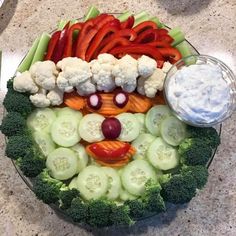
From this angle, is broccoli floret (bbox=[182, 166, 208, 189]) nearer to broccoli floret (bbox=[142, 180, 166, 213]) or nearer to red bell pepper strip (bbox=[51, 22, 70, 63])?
broccoli floret (bbox=[142, 180, 166, 213])

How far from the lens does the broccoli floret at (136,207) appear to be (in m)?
1.17

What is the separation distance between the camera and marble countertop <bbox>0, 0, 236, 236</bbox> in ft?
4.36

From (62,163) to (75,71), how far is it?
22cm

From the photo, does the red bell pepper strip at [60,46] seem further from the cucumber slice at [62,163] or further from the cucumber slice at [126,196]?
the cucumber slice at [126,196]

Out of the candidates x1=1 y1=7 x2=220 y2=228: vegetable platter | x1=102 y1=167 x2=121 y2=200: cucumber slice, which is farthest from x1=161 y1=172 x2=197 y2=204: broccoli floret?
x1=102 y1=167 x2=121 y2=200: cucumber slice

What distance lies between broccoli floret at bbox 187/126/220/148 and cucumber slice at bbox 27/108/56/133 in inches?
13.2

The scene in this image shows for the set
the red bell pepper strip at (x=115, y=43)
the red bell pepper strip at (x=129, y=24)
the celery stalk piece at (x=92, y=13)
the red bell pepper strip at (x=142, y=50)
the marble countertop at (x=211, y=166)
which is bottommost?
the marble countertop at (x=211, y=166)

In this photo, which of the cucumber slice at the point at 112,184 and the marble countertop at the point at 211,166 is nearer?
the cucumber slice at the point at 112,184

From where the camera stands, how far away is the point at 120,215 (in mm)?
1160

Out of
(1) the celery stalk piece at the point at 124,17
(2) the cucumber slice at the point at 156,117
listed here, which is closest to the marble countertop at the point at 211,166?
(1) the celery stalk piece at the point at 124,17

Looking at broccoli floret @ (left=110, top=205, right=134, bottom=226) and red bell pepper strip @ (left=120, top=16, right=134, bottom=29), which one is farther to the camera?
red bell pepper strip @ (left=120, top=16, right=134, bottom=29)

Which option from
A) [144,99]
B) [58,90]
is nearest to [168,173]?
[144,99]

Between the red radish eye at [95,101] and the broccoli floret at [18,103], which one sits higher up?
the broccoli floret at [18,103]

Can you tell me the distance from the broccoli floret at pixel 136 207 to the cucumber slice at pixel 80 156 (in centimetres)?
14
